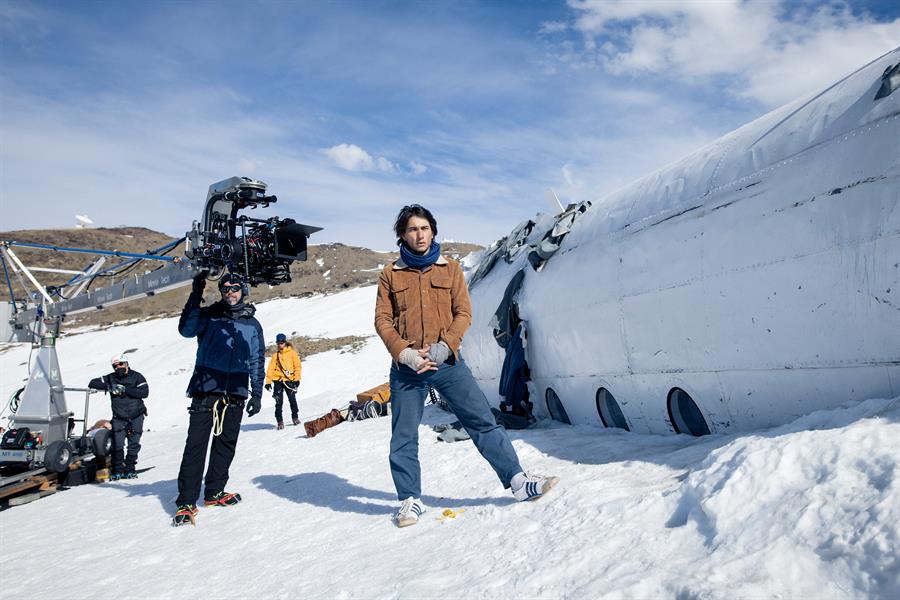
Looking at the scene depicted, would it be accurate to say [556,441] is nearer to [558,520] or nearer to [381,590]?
[558,520]

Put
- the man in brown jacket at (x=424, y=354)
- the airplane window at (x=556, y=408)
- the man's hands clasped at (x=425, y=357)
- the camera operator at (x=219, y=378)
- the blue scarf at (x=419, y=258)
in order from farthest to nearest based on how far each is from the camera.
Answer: the airplane window at (x=556, y=408)
the camera operator at (x=219, y=378)
the blue scarf at (x=419, y=258)
the man in brown jacket at (x=424, y=354)
the man's hands clasped at (x=425, y=357)

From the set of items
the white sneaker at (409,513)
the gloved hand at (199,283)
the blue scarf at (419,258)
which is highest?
the gloved hand at (199,283)

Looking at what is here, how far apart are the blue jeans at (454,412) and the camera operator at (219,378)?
82.8 inches

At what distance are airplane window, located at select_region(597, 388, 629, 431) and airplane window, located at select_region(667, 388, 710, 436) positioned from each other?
703mm

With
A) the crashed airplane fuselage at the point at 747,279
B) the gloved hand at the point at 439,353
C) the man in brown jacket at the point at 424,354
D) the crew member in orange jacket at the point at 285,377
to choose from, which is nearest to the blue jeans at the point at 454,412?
the man in brown jacket at the point at 424,354

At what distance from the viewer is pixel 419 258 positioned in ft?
13.7

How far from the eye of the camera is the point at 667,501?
3.19m

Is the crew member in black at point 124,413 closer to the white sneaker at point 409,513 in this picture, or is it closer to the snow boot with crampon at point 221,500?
the snow boot with crampon at point 221,500

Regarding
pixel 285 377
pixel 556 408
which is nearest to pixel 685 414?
pixel 556 408

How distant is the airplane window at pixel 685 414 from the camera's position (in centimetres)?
482

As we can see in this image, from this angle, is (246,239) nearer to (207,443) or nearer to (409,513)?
(207,443)

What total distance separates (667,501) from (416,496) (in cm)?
180

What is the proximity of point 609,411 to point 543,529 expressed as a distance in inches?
108

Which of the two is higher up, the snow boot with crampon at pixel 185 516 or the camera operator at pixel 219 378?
the camera operator at pixel 219 378
